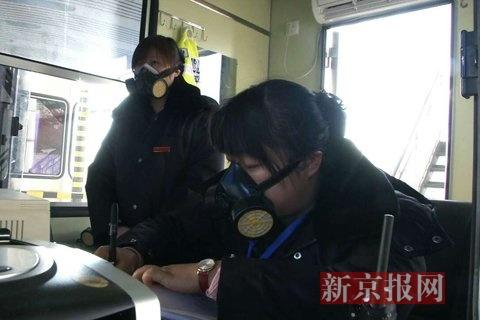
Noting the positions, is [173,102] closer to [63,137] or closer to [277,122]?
[277,122]

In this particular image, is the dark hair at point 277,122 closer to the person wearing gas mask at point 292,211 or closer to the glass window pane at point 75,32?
the person wearing gas mask at point 292,211

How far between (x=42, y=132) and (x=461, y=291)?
1.92 m

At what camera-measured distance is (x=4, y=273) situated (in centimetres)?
44

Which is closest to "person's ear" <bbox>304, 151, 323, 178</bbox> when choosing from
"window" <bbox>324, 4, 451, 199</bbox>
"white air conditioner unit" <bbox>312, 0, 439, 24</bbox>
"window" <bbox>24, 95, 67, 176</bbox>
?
"window" <bbox>24, 95, 67, 176</bbox>

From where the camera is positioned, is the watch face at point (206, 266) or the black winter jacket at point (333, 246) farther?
the watch face at point (206, 266)

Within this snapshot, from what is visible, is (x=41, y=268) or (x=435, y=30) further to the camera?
(x=435, y=30)

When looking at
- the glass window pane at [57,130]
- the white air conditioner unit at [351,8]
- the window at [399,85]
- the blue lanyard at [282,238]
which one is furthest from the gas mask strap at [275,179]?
the white air conditioner unit at [351,8]

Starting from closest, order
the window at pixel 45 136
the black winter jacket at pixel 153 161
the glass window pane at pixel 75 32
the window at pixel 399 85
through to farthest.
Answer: the black winter jacket at pixel 153 161, the glass window pane at pixel 75 32, the window at pixel 45 136, the window at pixel 399 85

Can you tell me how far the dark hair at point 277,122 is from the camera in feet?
2.91

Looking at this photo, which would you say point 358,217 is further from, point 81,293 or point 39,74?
point 39,74

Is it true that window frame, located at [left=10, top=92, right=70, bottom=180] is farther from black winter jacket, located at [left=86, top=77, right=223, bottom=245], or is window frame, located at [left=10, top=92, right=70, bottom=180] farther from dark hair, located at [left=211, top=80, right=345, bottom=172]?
dark hair, located at [left=211, top=80, right=345, bottom=172]

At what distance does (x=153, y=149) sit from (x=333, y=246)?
34.4 inches

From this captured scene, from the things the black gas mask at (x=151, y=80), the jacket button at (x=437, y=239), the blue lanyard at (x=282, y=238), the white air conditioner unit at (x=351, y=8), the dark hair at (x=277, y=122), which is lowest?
the blue lanyard at (x=282, y=238)

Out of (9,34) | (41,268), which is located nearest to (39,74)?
(9,34)
